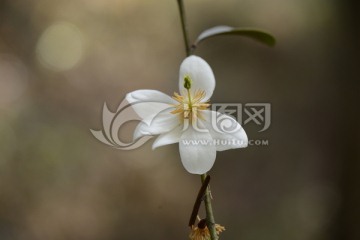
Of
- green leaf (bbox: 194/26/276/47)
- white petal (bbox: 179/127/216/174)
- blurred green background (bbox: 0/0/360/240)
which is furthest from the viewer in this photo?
blurred green background (bbox: 0/0/360/240)

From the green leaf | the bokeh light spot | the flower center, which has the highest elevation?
the bokeh light spot

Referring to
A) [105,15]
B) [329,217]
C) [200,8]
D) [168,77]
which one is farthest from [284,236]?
[105,15]

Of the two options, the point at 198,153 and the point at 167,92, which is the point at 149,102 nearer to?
the point at 198,153

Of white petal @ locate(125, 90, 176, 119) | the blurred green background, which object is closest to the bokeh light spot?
the blurred green background

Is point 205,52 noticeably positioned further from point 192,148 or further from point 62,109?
point 192,148

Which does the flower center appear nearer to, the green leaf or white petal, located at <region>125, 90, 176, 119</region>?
white petal, located at <region>125, 90, 176, 119</region>

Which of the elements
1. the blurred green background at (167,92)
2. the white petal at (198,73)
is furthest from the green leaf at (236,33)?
the blurred green background at (167,92)

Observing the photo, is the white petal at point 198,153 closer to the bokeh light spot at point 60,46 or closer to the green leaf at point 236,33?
the green leaf at point 236,33

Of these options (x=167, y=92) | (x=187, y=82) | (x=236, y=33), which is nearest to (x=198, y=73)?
(x=187, y=82)
